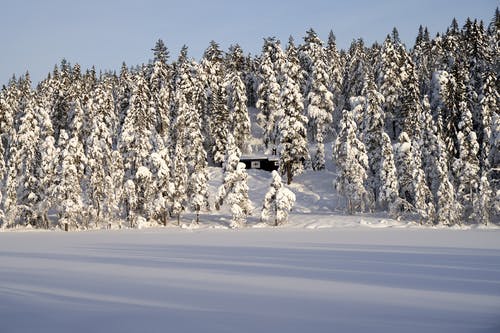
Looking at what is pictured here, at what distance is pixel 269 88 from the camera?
66.1 m

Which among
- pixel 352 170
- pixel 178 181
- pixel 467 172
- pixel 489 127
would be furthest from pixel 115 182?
pixel 489 127

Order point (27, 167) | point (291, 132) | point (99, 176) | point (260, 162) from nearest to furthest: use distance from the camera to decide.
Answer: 1. point (99, 176)
2. point (27, 167)
3. point (291, 132)
4. point (260, 162)

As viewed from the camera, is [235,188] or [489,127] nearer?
[235,188]

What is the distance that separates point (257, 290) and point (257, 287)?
0.44 meters

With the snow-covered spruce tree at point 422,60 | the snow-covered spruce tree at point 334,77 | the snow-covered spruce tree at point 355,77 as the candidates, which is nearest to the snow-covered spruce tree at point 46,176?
the snow-covered spruce tree at point 355,77

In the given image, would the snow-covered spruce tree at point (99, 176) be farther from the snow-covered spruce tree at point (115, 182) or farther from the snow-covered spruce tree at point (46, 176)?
the snow-covered spruce tree at point (46, 176)

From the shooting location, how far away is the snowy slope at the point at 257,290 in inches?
414

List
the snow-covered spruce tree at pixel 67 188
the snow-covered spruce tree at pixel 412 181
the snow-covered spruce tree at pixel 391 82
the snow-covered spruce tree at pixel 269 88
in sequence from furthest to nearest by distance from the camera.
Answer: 1. the snow-covered spruce tree at pixel 269 88
2. the snow-covered spruce tree at pixel 391 82
3. the snow-covered spruce tree at pixel 67 188
4. the snow-covered spruce tree at pixel 412 181

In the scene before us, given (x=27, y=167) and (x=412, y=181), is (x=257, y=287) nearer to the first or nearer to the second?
(x=412, y=181)

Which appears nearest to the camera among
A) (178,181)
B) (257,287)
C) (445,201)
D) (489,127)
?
(257,287)

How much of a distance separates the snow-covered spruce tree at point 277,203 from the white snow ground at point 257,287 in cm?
1413

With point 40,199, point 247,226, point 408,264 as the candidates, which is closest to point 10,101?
point 40,199

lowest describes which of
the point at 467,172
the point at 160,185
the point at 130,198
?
the point at 130,198

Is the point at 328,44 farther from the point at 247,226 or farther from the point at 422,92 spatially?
the point at 247,226
